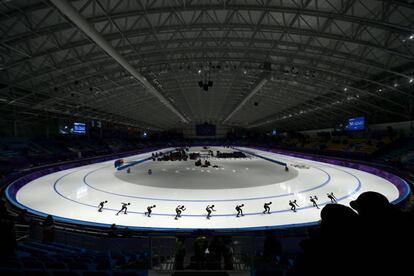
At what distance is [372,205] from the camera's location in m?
1.21

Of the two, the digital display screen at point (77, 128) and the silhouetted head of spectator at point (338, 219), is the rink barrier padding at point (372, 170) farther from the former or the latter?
the digital display screen at point (77, 128)

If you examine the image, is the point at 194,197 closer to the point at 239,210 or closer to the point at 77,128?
the point at 239,210

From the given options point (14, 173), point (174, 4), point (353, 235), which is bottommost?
point (14, 173)

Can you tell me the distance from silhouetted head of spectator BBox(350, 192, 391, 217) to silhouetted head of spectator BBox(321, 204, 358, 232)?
8 centimetres

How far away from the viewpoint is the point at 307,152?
34.6 m

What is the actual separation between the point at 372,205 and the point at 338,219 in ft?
0.79

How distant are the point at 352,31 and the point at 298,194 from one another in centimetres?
1139

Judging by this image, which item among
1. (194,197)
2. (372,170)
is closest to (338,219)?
(194,197)

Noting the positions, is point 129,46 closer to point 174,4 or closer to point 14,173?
point 174,4

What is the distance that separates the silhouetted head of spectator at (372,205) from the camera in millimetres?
1159

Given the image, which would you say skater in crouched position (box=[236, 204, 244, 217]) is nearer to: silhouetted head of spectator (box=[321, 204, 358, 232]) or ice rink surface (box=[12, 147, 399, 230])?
ice rink surface (box=[12, 147, 399, 230])

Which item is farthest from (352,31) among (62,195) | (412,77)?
(62,195)

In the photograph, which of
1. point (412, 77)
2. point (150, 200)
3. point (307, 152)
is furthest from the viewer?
point (307, 152)

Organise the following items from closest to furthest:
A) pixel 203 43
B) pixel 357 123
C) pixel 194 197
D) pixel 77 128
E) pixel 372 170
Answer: pixel 194 197 < pixel 203 43 < pixel 372 170 < pixel 357 123 < pixel 77 128
